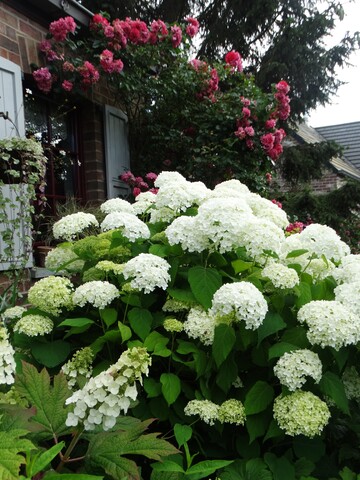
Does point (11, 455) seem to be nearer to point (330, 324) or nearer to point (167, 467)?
point (167, 467)

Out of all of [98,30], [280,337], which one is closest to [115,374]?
[280,337]

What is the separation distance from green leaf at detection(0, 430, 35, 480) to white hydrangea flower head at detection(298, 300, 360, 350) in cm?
91

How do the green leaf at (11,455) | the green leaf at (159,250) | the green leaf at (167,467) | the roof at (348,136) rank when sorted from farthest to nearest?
the roof at (348,136)
the green leaf at (159,250)
the green leaf at (167,467)
the green leaf at (11,455)

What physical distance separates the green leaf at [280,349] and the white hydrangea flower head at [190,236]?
0.41 m

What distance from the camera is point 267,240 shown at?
5.27ft

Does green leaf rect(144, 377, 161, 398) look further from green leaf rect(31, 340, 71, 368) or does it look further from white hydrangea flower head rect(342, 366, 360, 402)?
white hydrangea flower head rect(342, 366, 360, 402)

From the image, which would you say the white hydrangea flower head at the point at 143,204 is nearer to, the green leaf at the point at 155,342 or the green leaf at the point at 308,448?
the green leaf at the point at 155,342

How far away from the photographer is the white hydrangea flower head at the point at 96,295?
1.51 meters

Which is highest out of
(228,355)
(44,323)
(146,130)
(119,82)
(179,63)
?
(179,63)

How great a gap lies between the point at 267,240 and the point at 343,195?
22.5ft

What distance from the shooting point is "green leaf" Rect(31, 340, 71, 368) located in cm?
151

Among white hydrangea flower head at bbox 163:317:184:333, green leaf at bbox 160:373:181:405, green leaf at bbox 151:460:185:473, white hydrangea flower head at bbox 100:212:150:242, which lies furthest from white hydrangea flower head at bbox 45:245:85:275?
green leaf at bbox 151:460:185:473

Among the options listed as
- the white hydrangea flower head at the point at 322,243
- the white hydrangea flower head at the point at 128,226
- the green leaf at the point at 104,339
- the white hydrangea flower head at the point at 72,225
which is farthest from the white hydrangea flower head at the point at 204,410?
the white hydrangea flower head at the point at 72,225

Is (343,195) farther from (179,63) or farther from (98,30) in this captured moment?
(98,30)
